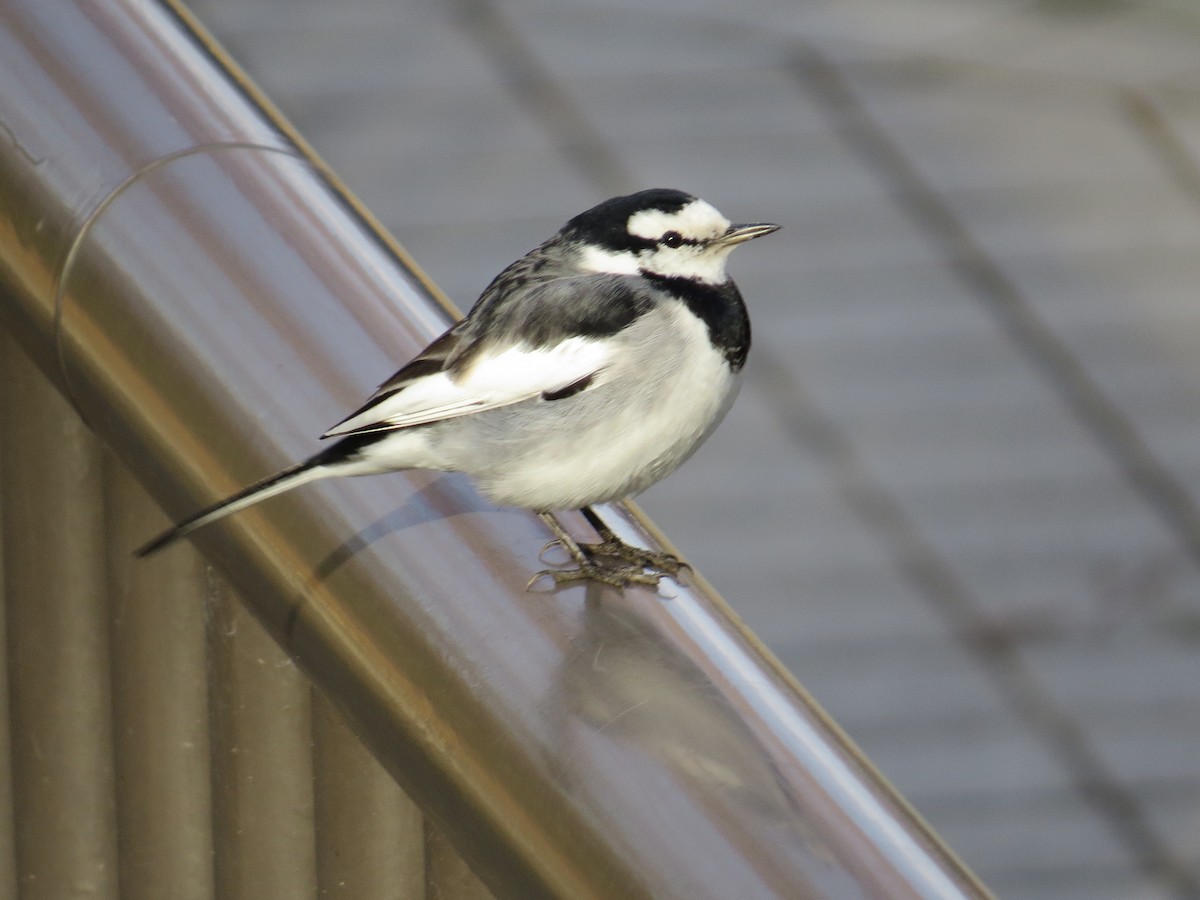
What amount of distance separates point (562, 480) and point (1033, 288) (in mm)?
3481

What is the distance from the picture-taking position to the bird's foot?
2.91ft

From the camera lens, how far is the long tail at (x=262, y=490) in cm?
86

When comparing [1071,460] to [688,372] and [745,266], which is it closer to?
[745,266]

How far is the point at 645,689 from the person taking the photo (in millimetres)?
788

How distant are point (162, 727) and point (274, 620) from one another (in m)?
0.28

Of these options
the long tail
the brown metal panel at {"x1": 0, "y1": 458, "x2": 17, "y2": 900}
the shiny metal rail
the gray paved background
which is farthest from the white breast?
the gray paved background

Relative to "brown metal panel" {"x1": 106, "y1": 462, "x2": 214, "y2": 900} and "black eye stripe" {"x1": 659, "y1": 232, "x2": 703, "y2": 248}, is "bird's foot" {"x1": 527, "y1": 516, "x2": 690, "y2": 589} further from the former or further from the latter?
"black eye stripe" {"x1": 659, "y1": 232, "x2": 703, "y2": 248}

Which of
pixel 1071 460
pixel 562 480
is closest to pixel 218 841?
pixel 562 480

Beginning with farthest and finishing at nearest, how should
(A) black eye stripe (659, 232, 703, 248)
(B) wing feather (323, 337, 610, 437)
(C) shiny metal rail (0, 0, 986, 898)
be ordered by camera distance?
1. (A) black eye stripe (659, 232, 703, 248)
2. (B) wing feather (323, 337, 610, 437)
3. (C) shiny metal rail (0, 0, 986, 898)

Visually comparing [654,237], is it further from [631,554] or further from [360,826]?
[360,826]

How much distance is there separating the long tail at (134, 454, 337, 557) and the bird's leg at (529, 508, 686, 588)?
0.44 ft

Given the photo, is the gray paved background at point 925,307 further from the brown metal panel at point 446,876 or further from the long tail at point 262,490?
the long tail at point 262,490

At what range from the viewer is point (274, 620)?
0.86 meters

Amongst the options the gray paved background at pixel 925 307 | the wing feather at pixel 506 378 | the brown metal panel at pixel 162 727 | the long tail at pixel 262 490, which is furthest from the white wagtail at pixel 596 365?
the gray paved background at pixel 925 307
